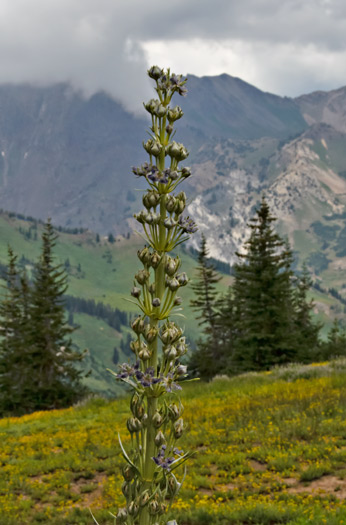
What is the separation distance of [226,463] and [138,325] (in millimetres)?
10291

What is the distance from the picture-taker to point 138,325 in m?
3.41

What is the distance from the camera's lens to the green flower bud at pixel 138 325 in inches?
134

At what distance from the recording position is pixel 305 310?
2339 inches

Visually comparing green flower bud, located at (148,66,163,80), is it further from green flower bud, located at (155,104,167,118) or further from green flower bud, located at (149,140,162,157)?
green flower bud, located at (149,140,162,157)

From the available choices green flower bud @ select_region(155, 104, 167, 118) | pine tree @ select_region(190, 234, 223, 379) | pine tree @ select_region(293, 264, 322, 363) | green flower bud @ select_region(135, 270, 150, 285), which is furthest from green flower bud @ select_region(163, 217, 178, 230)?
pine tree @ select_region(190, 234, 223, 379)

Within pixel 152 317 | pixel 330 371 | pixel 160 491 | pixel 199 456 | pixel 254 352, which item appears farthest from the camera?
pixel 254 352

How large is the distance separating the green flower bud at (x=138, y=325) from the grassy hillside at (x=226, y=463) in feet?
21.4

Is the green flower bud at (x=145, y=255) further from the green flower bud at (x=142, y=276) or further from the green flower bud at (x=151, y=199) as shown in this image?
the green flower bud at (x=151, y=199)

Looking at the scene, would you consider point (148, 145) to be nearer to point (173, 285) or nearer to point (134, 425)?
point (173, 285)

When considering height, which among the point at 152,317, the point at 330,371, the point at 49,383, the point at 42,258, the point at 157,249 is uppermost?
the point at 42,258

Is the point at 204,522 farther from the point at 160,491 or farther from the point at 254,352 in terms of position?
the point at 254,352

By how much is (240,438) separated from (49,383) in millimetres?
33570

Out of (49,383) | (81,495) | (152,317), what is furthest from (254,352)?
(152,317)

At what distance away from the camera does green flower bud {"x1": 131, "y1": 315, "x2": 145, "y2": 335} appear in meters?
3.39
